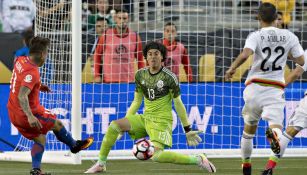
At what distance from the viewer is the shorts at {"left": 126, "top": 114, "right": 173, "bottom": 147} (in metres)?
11.3

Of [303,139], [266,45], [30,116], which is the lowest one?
[303,139]

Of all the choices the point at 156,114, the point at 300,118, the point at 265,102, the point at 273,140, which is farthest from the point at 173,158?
the point at 273,140

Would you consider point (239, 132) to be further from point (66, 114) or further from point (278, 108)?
point (278, 108)

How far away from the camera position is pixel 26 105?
1034 cm

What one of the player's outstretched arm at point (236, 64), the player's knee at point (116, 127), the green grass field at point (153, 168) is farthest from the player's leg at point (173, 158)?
the player's outstretched arm at point (236, 64)

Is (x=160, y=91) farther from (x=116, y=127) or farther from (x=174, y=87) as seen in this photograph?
(x=116, y=127)

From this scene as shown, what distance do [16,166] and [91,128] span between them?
2.17 m

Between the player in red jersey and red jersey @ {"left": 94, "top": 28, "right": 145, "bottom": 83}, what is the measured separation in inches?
158

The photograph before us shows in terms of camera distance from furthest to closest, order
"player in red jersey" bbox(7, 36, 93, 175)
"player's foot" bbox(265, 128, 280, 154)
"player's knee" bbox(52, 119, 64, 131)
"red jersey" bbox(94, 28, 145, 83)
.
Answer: "red jersey" bbox(94, 28, 145, 83), "player's knee" bbox(52, 119, 64, 131), "player in red jersey" bbox(7, 36, 93, 175), "player's foot" bbox(265, 128, 280, 154)

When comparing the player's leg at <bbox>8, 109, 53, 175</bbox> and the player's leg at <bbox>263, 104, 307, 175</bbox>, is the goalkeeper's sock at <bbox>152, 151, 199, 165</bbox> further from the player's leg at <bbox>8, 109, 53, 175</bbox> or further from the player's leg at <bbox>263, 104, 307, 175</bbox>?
the player's leg at <bbox>8, 109, 53, 175</bbox>

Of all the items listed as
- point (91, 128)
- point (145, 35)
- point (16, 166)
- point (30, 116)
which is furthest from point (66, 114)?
point (30, 116)

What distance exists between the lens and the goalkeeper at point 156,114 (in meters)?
11.3

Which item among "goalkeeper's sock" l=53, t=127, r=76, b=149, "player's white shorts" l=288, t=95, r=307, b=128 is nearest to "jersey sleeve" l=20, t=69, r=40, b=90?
"goalkeeper's sock" l=53, t=127, r=76, b=149

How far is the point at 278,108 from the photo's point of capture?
1030 cm
